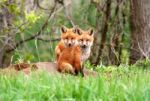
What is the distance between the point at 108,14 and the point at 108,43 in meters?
0.77

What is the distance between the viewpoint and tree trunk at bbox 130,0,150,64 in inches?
565

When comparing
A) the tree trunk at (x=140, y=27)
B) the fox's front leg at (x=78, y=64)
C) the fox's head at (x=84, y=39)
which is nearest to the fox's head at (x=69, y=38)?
the fox's head at (x=84, y=39)

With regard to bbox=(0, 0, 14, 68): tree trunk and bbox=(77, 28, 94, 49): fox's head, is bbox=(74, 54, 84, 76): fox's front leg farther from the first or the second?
bbox=(0, 0, 14, 68): tree trunk

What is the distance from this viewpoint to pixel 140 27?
14547 mm

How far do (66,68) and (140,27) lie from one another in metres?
4.65

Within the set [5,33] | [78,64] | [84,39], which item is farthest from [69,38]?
[5,33]

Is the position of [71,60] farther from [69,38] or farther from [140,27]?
[140,27]

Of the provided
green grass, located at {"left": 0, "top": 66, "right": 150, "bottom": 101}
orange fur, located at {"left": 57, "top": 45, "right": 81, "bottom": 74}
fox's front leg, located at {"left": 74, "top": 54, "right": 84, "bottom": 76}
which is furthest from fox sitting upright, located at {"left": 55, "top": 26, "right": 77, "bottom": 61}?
green grass, located at {"left": 0, "top": 66, "right": 150, "bottom": 101}

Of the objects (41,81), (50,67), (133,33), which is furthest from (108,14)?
(41,81)

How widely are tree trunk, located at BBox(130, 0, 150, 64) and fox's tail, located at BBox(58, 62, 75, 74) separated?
4.12 m

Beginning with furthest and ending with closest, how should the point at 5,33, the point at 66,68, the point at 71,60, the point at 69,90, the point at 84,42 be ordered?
the point at 5,33 < the point at 84,42 < the point at 71,60 < the point at 66,68 < the point at 69,90

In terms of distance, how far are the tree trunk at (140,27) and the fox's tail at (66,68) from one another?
162 inches

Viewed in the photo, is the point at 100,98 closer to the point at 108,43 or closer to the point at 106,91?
the point at 106,91

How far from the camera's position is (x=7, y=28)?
1334 centimetres
